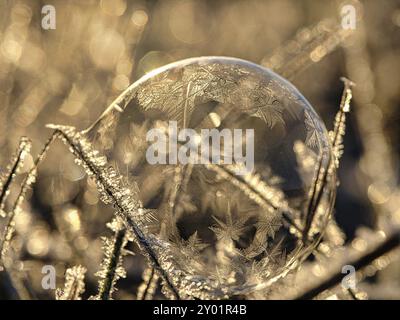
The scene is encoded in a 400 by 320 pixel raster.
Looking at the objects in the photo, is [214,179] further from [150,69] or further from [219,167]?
[150,69]

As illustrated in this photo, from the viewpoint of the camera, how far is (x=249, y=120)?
3.59ft

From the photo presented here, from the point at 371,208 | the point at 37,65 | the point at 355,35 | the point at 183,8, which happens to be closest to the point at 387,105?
the point at 355,35

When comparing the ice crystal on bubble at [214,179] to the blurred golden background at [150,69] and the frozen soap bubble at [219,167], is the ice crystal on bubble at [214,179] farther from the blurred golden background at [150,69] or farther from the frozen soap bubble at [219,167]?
the blurred golden background at [150,69]

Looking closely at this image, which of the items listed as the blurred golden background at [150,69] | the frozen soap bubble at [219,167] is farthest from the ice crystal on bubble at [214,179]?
the blurred golden background at [150,69]

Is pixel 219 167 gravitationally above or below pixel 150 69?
below

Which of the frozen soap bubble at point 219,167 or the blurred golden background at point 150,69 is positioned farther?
the blurred golden background at point 150,69

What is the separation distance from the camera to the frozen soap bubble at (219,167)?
3.54ft

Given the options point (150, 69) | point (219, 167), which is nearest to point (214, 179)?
point (219, 167)

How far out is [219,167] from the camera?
111cm

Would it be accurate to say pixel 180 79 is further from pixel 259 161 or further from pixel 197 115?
pixel 259 161

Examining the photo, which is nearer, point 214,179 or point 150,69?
point 214,179

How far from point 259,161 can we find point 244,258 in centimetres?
16

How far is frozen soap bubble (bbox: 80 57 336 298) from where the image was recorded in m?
1.08

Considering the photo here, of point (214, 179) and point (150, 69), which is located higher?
point (150, 69)
